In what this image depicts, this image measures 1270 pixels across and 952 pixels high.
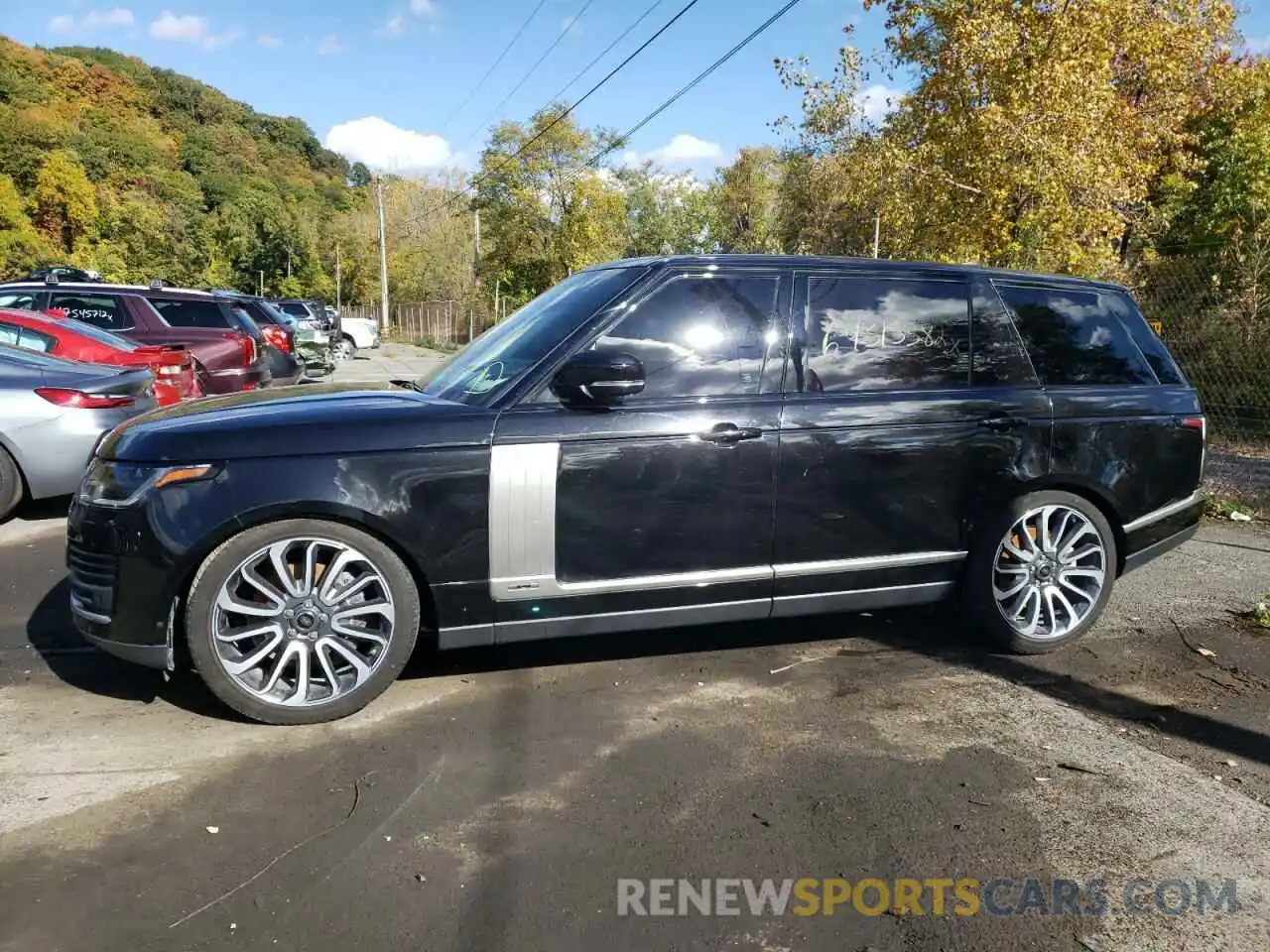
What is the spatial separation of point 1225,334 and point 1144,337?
7084mm

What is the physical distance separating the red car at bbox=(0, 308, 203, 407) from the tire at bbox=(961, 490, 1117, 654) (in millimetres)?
6833

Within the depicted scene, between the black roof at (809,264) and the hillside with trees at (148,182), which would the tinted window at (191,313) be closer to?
the black roof at (809,264)

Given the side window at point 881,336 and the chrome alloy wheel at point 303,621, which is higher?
the side window at point 881,336

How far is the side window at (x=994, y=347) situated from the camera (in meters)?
4.51

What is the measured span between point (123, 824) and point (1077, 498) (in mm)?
4277

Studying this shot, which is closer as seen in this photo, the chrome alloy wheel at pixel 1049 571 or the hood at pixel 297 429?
the hood at pixel 297 429

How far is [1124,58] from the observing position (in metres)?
13.1

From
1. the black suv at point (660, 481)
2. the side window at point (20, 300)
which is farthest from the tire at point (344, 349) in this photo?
the black suv at point (660, 481)

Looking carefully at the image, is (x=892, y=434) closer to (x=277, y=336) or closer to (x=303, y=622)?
(x=303, y=622)

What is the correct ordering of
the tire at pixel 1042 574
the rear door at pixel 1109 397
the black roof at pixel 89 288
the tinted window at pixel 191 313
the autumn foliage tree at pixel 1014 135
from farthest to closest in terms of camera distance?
the tinted window at pixel 191 313 → the black roof at pixel 89 288 → the autumn foliage tree at pixel 1014 135 → the rear door at pixel 1109 397 → the tire at pixel 1042 574

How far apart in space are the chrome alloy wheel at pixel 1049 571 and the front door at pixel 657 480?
1.30 metres

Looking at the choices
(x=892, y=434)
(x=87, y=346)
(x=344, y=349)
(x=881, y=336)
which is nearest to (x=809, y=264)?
(x=881, y=336)

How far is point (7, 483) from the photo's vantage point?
7027mm

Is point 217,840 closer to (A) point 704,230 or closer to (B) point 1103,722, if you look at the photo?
(B) point 1103,722
